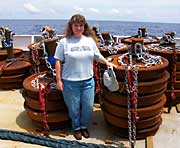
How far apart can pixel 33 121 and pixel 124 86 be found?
4.04 feet

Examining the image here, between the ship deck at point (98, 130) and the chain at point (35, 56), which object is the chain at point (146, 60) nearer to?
the ship deck at point (98, 130)

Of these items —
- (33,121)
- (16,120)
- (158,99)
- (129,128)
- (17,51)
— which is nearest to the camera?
(129,128)

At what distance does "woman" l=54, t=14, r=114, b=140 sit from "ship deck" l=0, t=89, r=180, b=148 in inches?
8.2

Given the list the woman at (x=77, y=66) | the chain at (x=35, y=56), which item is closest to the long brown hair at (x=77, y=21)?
the woman at (x=77, y=66)

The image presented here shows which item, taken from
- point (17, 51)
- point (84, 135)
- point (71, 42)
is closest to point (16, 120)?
point (84, 135)

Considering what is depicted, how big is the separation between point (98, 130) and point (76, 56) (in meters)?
1.01

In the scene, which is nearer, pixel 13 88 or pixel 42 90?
pixel 42 90

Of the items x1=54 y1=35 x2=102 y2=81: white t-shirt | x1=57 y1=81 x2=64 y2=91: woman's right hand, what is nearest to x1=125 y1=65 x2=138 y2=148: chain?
x1=54 y1=35 x2=102 y2=81: white t-shirt

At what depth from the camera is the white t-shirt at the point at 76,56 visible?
11.0ft

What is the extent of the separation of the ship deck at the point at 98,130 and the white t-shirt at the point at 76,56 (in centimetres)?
72

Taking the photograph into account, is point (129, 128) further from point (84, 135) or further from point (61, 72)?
point (61, 72)

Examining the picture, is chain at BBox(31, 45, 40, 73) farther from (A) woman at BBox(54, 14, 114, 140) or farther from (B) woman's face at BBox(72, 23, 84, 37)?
(B) woman's face at BBox(72, 23, 84, 37)

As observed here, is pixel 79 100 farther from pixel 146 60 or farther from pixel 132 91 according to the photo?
pixel 146 60

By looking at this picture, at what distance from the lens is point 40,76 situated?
4.35 meters
